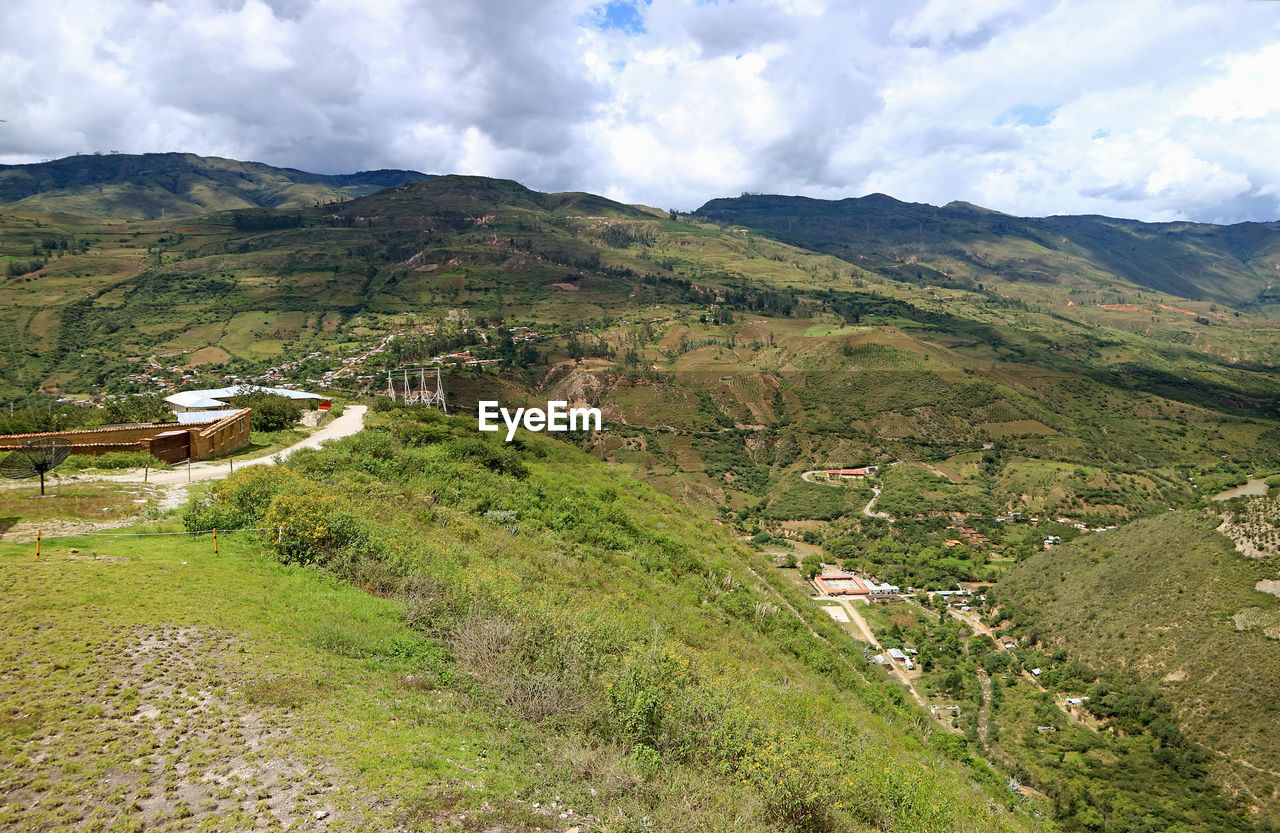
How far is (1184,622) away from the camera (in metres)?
37.2

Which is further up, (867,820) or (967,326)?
(967,326)

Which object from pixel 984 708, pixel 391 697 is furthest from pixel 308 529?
pixel 984 708

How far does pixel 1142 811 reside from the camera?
28188 millimetres

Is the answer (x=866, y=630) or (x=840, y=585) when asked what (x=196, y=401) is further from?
(x=840, y=585)

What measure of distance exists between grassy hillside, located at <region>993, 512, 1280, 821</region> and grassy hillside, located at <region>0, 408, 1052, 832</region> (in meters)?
24.3

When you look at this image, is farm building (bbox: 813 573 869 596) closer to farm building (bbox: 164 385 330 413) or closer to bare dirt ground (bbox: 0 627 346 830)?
farm building (bbox: 164 385 330 413)

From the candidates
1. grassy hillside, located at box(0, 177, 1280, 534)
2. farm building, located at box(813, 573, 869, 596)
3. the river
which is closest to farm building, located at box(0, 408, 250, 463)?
farm building, located at box(813, 573, 869, 596)

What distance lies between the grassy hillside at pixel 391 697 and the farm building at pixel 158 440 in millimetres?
10010

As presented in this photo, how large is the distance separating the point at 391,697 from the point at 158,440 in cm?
2371

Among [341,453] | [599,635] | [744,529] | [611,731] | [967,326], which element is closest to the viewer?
[611,731]

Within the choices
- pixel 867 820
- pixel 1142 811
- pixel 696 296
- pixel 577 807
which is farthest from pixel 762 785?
pixel 696 296

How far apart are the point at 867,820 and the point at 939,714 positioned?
3578 centimetres

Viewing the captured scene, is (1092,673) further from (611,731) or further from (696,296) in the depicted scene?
(696,296)

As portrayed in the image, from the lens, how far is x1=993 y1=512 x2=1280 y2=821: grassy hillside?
29.3 meters
